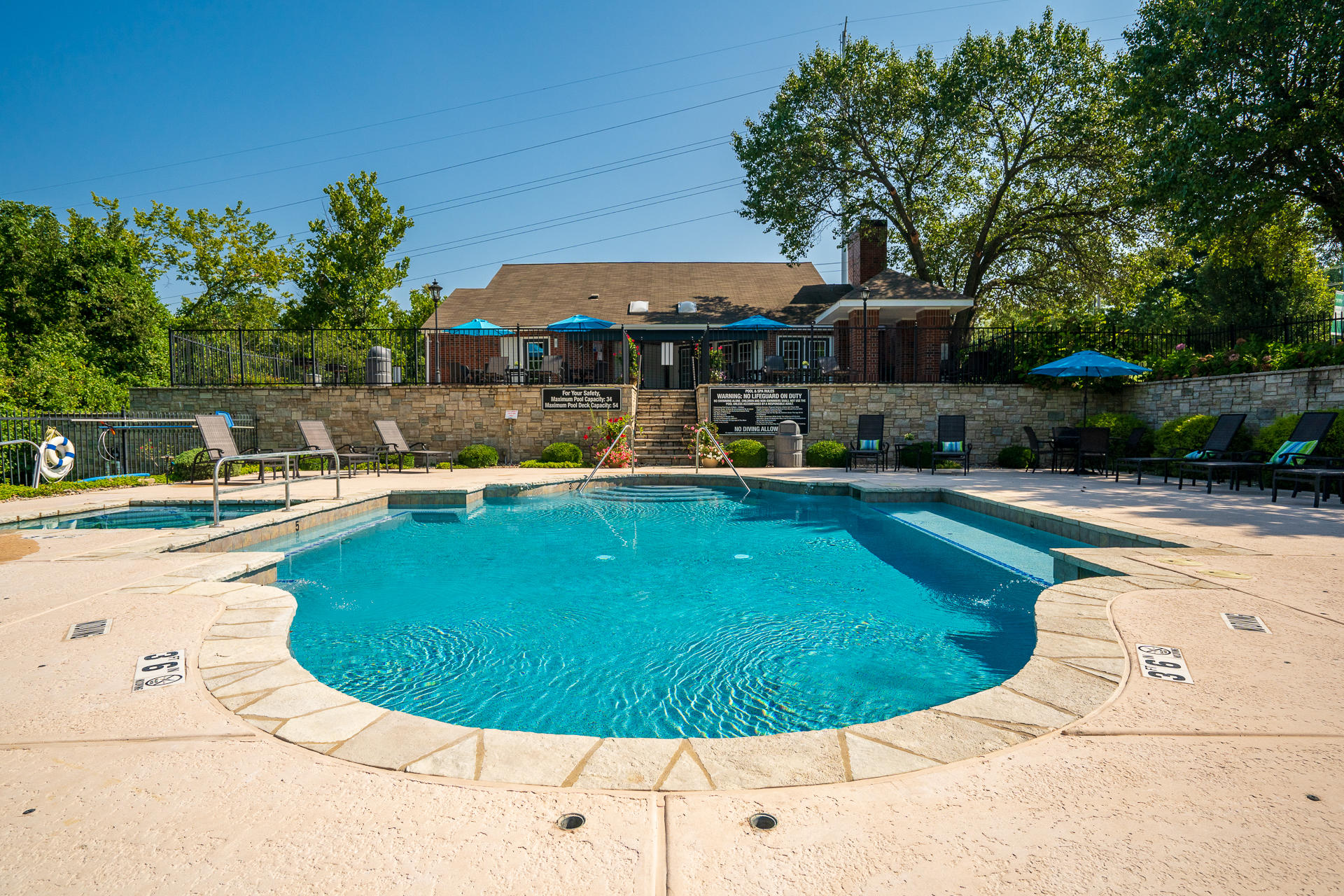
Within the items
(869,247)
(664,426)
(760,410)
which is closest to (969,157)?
(869,247)

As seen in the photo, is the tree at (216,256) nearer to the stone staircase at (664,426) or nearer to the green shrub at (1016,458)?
the stone staircase at (664,426)

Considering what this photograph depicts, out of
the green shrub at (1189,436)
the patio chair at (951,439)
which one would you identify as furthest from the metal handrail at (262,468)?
the green shrub at (1189,436)

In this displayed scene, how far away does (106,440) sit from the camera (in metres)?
12.0

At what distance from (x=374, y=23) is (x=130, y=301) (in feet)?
56.8

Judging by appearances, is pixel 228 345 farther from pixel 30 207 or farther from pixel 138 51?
pixel 30 207

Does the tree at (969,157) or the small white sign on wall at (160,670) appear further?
the tree at (969,157)

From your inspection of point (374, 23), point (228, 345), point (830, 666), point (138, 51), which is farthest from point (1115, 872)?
point (138, 51)

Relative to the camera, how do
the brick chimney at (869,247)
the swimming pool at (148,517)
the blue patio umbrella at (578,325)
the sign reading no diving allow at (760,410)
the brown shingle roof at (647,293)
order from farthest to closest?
the brown shingle roof at (647,293) < the brick chimney at (869,247) < the blue patio umbrella at (578,325) < the sign reading no diving allow at (760,410) < the swimming pool at (148,517)

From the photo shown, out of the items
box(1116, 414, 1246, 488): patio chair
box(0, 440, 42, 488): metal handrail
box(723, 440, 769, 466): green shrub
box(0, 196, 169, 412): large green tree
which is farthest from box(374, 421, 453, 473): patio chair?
box(0, 196, 169, 412): large green tree

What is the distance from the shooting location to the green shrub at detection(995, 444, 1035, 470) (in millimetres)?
14883

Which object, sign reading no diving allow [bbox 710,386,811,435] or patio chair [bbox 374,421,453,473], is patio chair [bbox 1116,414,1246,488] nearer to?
sign reading no diving allow [bbox 710,386,811,435]

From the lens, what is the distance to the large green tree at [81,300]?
75.5 ft

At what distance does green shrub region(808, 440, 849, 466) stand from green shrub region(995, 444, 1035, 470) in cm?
389

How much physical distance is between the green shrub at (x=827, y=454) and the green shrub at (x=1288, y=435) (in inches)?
291
